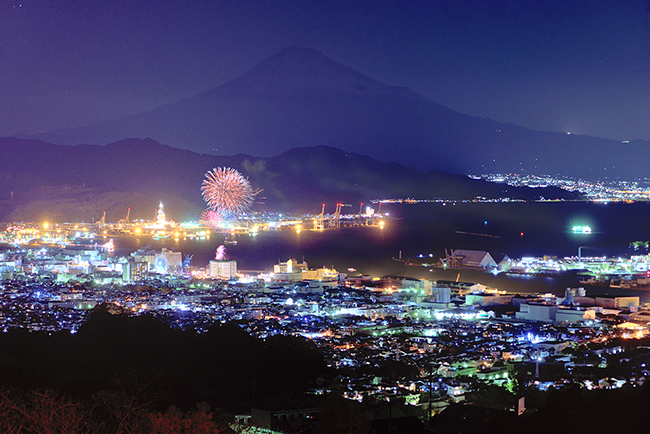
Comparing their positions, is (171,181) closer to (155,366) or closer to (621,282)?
(621,282)

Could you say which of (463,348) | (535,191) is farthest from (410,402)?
(535,191)

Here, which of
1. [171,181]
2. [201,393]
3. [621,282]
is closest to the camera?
[201,393]

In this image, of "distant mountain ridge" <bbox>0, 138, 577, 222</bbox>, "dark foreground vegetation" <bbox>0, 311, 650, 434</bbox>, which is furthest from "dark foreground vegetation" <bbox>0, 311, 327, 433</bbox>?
"distant mountain ridge" <bbox>0, 138, 577, 222</bbox>

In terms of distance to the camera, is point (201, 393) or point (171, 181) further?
point (171, 181)

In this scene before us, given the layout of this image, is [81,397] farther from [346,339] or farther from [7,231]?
[7,231]

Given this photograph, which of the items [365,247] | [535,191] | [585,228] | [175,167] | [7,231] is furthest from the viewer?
[535,191]

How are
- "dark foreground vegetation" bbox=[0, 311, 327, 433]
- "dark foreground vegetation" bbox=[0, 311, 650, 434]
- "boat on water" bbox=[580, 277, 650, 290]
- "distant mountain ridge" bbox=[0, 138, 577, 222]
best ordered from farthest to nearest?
1. "distant mountain ridge" bbox=[0, 138, 577, 222]
2. "boat on water" bbox=[580, 277, 650, 290]
3. "dark foreground vegetation" bbox=[0, 311, 327, 433]
4. "dark foreground vegetation" bbox=[0, 311, 650, 434]

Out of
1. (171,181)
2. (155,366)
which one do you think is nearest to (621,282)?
(155,366)

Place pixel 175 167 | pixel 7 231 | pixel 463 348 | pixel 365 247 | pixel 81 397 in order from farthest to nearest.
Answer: pixel 175 167 < pixel 7 231 < pixel 365 247 < pixel 463 348 < pixel 81 397

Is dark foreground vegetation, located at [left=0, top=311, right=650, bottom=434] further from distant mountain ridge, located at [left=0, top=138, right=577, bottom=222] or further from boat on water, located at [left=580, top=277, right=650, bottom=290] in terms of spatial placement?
distant mountain ridge, located at [left=0, top=138, right=577, bottom=222]
